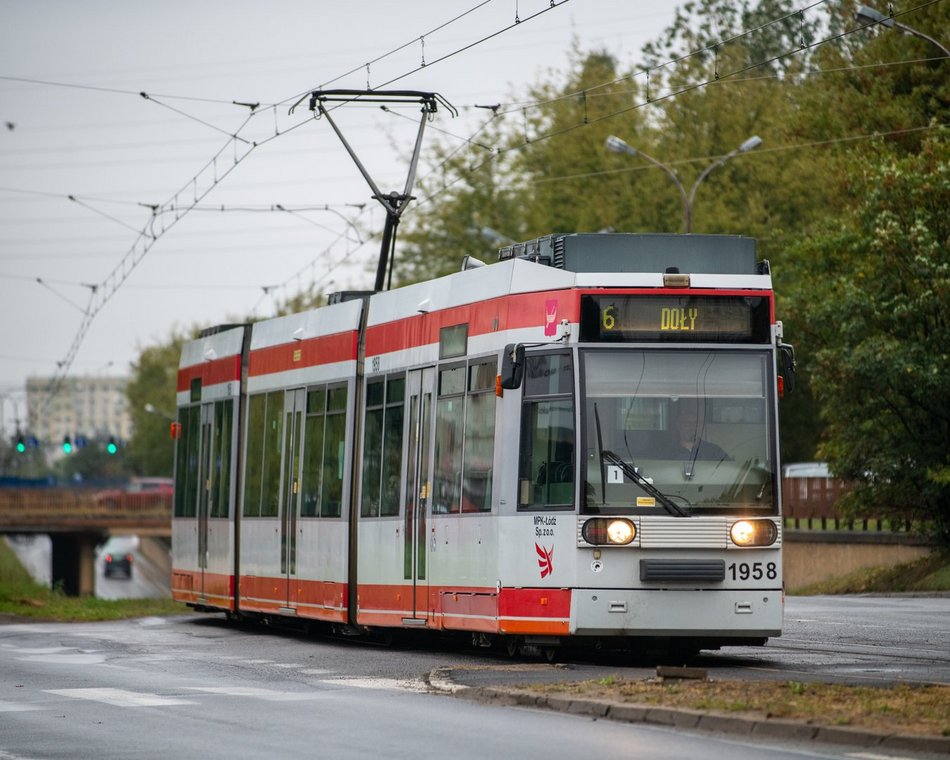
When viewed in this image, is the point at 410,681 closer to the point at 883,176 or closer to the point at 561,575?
the point at 561,575

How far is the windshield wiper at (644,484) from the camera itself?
16109 millimetres

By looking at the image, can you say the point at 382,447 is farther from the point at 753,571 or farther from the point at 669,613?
the point at 753,571

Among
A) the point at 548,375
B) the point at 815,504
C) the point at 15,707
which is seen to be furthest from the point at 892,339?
the point at 15,707

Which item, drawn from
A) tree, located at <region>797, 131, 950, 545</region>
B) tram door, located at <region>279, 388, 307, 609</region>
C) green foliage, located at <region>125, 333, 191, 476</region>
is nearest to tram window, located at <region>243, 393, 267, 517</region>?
tram door, located at <region>279, 388, 307, 609</region>

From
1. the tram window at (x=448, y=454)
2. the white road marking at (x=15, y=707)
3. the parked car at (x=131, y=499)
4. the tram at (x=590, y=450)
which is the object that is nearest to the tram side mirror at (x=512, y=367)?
the tram at (x=590, y=450)

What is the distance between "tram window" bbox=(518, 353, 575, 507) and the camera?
53.7 ft

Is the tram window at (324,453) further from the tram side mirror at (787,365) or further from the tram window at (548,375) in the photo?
the tram side mirror at (787,365)

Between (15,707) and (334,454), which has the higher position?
(334,454)

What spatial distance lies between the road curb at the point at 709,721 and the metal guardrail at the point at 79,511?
7462cm

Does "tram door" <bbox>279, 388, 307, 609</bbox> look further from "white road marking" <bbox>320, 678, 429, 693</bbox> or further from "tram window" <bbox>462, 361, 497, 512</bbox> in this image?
"white road marking" <bbox>320, 678, 429, 693</bbox>

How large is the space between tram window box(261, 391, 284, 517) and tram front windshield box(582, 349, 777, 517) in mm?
7704

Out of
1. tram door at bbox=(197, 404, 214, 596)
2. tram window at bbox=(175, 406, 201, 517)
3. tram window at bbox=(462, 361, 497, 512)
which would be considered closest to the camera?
tram window at bbox=(462, 361, 497, 512)

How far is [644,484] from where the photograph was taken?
53.0 ft

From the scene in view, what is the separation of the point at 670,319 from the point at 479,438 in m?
2.18
